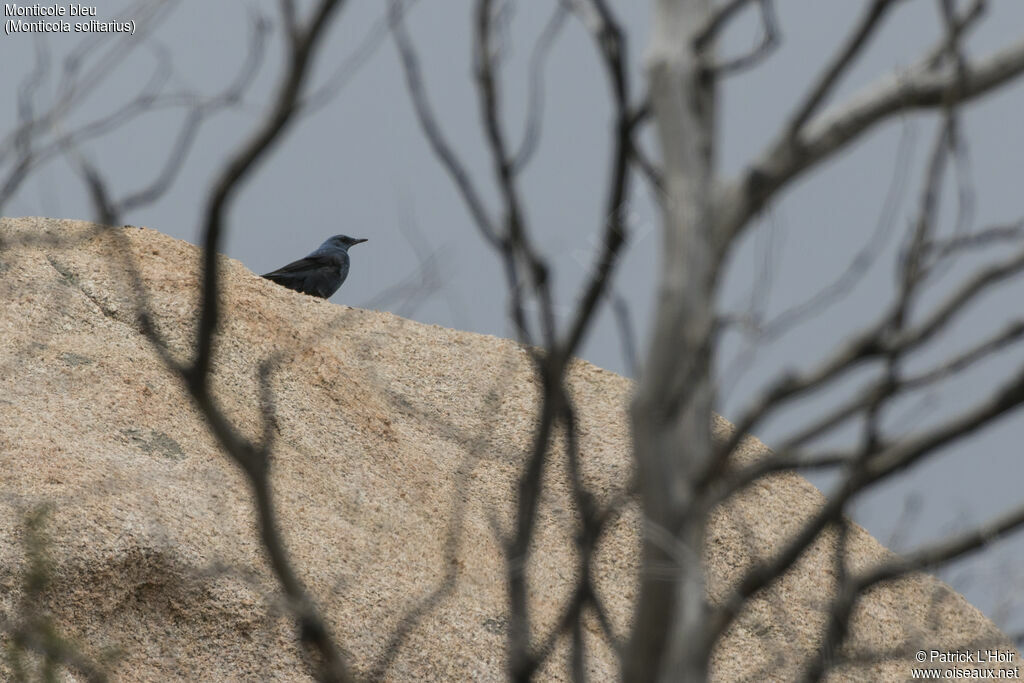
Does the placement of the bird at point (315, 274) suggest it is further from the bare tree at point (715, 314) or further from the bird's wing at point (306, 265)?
the bare tree at point (715, 314)

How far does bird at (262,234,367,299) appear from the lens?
429 inches

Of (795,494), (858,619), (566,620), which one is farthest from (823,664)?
(795,494)

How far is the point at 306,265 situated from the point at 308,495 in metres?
3.94

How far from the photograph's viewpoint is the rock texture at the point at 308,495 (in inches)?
243

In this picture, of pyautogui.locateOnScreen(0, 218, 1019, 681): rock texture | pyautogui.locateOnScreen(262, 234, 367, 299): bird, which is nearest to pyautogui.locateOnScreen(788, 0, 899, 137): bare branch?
pyautogui.locateOnScreen(0, 218, 1019, 681): rock texture

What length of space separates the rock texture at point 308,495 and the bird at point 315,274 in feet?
2.36

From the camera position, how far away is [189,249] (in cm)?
990

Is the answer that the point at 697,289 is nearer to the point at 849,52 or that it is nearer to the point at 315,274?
the point at 849,52

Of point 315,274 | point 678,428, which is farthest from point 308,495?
point 678,428

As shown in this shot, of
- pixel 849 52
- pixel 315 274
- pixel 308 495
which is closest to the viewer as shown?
pixel 849 52

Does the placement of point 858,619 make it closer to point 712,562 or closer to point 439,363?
point 712,562

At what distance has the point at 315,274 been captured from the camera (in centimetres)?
1091

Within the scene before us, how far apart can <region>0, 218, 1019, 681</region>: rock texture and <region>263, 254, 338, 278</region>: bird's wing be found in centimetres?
74

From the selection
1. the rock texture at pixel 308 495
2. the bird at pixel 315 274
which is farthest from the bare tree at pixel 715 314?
the bird at pixel 315 274
